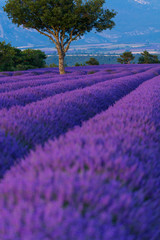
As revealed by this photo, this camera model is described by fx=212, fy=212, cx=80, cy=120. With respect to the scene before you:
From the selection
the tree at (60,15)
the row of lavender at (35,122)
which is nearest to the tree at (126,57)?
the tree at (60,15)

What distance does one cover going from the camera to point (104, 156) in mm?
1109

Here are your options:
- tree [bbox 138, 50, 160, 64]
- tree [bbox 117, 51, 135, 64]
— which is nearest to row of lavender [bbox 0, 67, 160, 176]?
tree [bbox 117, 51, 135, 64]

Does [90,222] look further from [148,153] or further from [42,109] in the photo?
[42,109]

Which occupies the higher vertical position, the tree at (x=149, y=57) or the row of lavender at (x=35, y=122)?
the tree at (x=149, y=57)

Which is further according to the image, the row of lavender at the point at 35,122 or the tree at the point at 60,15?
the tree at the point at 60,15

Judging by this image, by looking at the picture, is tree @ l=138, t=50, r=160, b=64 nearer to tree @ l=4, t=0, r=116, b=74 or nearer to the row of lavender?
tree @ l=4, t=0, r=116, b=74

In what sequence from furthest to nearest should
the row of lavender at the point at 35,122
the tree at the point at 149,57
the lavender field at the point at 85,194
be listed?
the tree at the point at 149,57 → the row of lavender at the point at 35,122 → the lavender field at the point at 85,194

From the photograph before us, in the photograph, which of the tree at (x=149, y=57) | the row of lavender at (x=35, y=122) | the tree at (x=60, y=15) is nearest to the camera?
the row of lavender at (x=35, y=122)

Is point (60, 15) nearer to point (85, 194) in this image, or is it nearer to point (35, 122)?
point (35, 122)

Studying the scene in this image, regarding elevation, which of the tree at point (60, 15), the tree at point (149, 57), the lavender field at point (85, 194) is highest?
the tree at point (149, 57)

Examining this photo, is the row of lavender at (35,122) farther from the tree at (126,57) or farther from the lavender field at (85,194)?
the tree at (126,57)

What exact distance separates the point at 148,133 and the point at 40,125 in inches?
45.8

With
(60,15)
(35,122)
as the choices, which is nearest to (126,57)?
(60,15)

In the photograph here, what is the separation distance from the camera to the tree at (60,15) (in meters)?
16.9
